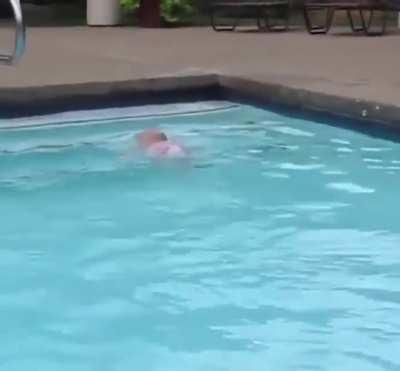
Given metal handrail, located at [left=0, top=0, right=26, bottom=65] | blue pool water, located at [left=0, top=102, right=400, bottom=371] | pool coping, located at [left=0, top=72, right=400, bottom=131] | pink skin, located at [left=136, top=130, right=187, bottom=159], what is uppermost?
metal handrail, located at [left=0, top=0, right=26, bottom=65]

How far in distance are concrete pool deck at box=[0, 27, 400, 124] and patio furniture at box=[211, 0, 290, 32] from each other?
0.29 meters

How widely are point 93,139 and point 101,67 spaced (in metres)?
1.23

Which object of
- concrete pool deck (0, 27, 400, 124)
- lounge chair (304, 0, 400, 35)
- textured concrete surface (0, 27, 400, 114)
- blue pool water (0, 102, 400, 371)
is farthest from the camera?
lounge chair (304, 0, 400, 35)

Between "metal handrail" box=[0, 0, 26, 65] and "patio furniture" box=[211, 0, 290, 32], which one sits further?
"patio furniture" box=[211, 0, 290, 32]

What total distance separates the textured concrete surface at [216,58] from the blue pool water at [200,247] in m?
0.29

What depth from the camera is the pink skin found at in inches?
224

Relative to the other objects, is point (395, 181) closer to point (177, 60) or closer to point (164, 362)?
point (164, 362)

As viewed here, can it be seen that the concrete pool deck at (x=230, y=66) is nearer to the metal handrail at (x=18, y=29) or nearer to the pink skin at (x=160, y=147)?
the pink skin at (x=160, y=147)

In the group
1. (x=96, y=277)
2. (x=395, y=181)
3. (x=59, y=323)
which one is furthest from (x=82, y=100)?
(x=59, y=323)

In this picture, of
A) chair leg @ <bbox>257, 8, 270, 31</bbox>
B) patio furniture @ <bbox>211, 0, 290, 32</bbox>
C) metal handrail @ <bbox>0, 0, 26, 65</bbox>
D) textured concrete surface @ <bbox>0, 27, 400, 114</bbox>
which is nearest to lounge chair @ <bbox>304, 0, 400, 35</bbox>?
textured concrete surface @ <bbox>0, 27, 400, 114</bbox>

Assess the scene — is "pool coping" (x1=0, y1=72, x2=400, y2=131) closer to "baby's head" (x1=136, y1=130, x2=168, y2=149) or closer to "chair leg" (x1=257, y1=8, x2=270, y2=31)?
"baby's head" (x1=136, y1=130, x2=168, y2=149)

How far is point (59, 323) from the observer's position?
3625mm

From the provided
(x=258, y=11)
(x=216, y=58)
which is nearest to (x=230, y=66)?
(x=216, y=58)

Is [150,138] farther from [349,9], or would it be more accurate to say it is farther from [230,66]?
[349,9]
